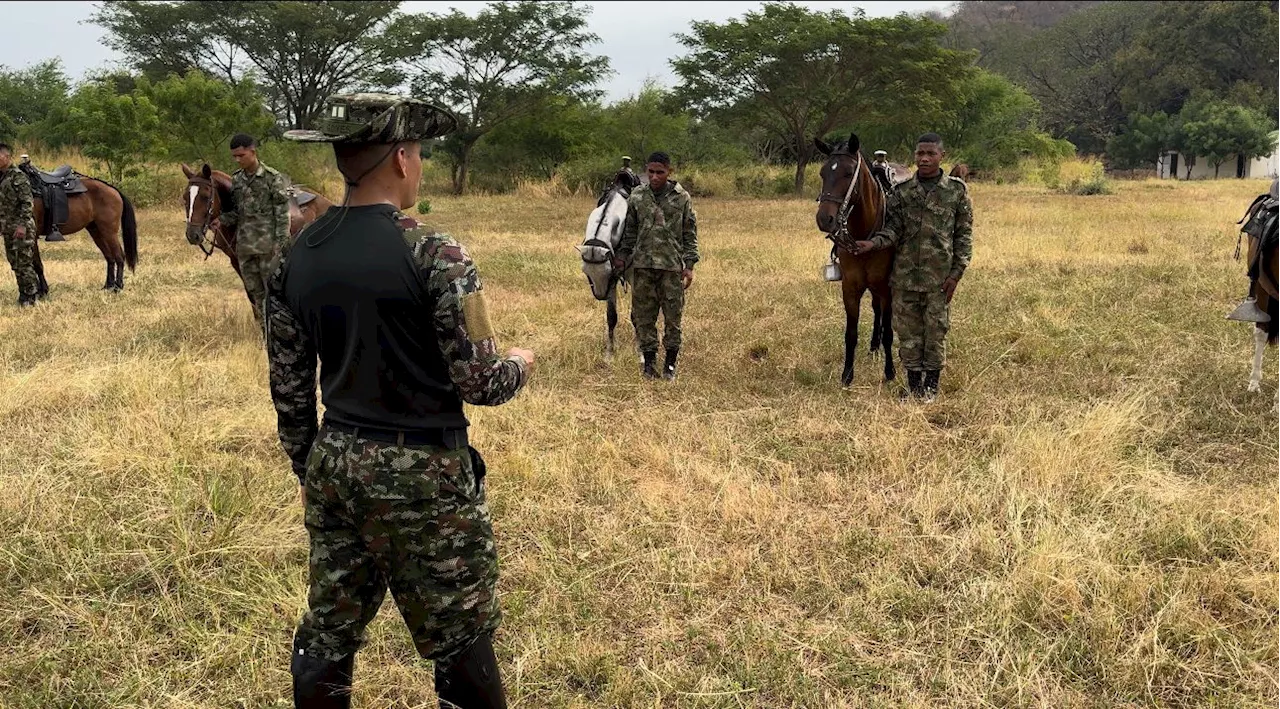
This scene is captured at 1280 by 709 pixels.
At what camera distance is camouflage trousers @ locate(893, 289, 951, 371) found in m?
5.48

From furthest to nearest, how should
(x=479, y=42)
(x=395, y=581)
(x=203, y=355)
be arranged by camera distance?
(x=479, y=42), (x=203, y=355), (x=395, y=581)

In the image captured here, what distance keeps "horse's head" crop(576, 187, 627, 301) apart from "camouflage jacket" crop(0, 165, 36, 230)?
6421mm

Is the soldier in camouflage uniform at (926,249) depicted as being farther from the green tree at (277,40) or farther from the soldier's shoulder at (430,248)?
the green tree at (277,40)

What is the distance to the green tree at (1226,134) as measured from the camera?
39.6 metres

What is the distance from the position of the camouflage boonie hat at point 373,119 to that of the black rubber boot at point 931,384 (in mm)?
4509

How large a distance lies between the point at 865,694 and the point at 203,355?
6.18 meters

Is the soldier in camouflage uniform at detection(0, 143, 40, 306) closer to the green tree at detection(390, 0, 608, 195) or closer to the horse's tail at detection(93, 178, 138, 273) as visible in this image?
the horse's tail at detection(93, 178, 138, 273)

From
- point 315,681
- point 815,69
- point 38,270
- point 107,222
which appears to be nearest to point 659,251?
point 315,681

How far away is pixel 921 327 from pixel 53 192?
9810 mm

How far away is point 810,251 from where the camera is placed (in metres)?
12.5

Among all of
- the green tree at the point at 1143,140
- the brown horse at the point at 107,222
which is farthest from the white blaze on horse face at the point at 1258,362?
the green tree at the point at 1143,140

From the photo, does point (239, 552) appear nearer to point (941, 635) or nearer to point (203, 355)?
point (941, 635)

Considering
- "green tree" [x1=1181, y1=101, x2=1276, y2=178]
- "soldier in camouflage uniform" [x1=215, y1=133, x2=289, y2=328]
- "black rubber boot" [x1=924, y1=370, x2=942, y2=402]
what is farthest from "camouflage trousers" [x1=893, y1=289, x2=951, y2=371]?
"green tree" [x1=1181, y1=101, x2=1276, y2=178]

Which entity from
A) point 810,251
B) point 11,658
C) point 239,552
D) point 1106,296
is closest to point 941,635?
point 239,552
